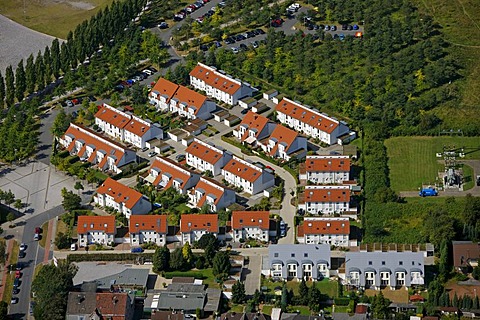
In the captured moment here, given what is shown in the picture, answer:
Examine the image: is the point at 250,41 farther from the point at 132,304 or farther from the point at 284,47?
the point at 132,304

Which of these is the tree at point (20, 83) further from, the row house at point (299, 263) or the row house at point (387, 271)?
the row house at point (387, 271)

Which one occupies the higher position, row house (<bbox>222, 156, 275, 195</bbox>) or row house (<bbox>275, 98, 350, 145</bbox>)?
row house (<bbox>275, 98, 350, 145</bbox>)

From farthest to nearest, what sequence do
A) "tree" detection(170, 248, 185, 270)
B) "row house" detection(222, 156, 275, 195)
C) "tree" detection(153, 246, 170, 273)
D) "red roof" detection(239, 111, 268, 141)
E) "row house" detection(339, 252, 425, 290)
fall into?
1. "red roof" detection(239, 111, 268, 141)
2. "row house" detection(222, 156, 275, 195)
3. "tree" detection(170, 248, 185, 270)
4. "tree" detection(153, 246, 170, 273)
5. "row house" detection(339, 252, 425, 290)

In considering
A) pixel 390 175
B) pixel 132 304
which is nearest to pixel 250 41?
pixel 390 175

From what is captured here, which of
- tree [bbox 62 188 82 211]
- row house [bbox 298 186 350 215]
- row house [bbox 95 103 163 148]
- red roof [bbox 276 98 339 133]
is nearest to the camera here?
row house [bbox 298 186 350 215]

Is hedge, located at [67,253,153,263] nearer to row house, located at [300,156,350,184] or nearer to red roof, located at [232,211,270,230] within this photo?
red roof, located at [232,211,270,230]

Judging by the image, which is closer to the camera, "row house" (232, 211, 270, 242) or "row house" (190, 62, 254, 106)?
"row house" (232, 211, 270, 242)

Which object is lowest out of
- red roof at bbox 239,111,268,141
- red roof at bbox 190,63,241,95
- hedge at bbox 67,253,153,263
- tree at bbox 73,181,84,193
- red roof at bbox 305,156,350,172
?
hedge at bbox 67,253,153,263

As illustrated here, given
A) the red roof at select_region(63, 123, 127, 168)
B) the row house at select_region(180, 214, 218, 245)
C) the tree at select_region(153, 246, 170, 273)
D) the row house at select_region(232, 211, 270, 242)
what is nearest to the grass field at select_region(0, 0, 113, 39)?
the red roof at select_region(63, 123, 127, 168)
